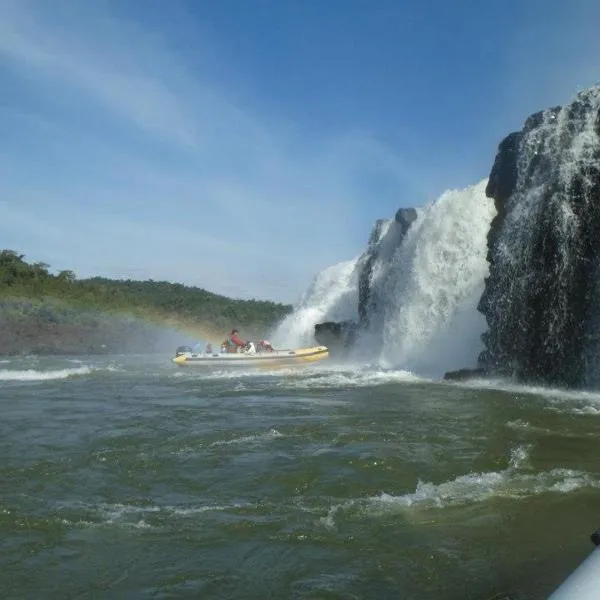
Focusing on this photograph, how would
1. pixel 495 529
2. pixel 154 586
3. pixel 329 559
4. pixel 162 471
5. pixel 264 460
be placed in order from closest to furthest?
pixel 154 586
pixel 329 559
pixel 495 529
pixel 162 471
pixel 264 460

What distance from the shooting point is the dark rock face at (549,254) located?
17703 mm

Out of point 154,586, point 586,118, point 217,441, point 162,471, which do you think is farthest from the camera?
point 586,118

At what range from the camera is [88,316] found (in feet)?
208

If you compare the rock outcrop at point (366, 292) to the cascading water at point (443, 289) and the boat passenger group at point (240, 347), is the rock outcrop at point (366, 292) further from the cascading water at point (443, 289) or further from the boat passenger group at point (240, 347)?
the boat passenger group at point (240, 347)

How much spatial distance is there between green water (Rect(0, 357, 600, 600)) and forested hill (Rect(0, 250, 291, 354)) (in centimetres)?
4572

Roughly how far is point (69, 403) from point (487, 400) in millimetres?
9831

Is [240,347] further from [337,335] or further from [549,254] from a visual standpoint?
[549,254]

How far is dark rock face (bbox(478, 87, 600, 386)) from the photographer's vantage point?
58.1ft

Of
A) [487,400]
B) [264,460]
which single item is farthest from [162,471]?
[487,400]

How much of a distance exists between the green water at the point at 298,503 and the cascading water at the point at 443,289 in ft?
44.3

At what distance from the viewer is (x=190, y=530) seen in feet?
17.7

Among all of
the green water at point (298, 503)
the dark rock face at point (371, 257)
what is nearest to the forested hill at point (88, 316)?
the dark rock face at point (371, 257)

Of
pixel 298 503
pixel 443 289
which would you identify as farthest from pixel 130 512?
pixel 443 289

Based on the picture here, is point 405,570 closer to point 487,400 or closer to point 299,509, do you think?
point 299,509
